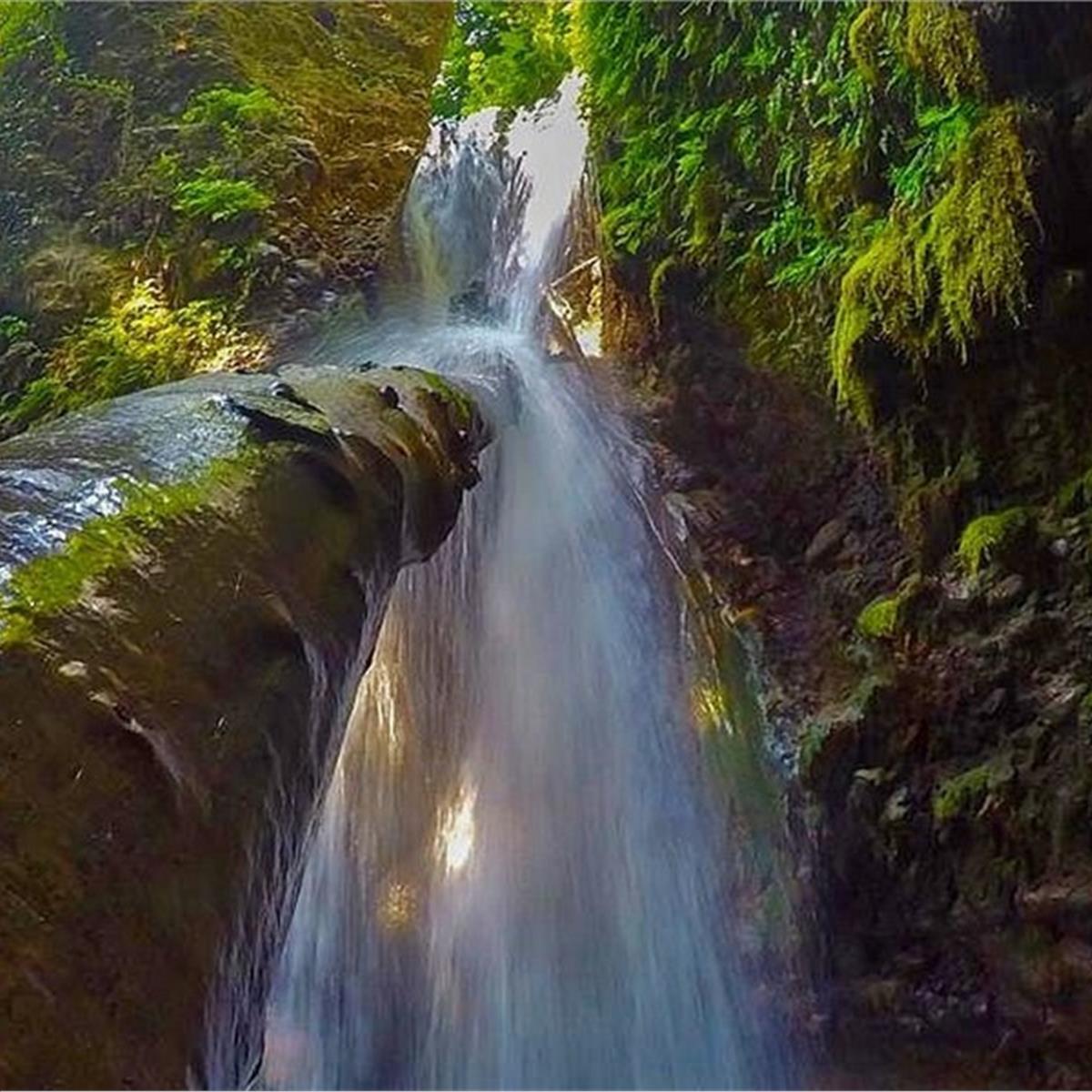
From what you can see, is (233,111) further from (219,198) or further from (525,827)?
(525,827)

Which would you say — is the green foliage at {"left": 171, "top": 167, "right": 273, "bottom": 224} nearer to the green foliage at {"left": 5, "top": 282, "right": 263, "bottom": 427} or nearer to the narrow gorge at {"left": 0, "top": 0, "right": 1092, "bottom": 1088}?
the narrow gorge at {"left": 0, "top": 0, "right": 1092, "bottom": 1088}

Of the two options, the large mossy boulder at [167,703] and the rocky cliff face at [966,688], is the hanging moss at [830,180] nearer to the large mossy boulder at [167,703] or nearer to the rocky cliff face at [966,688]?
the rocky cliff face at [966,688]

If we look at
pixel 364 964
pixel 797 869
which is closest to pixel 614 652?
pixel 797 869

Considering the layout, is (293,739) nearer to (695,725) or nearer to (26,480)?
(26,480)

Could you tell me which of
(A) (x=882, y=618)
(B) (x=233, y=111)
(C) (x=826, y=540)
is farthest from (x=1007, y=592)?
(B) (x=233, y=111)

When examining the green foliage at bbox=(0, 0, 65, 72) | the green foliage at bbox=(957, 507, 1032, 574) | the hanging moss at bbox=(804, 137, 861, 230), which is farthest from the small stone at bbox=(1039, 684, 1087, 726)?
the green foliage at bbox=(0, 0, 65, 72)

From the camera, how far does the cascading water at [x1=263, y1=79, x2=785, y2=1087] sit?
426 centimetres

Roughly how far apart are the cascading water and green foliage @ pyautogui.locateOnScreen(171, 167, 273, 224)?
1.45m

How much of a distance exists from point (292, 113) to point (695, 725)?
5.51 meters

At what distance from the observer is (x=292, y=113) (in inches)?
313

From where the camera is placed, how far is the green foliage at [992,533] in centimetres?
→ 405

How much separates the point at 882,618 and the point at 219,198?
505 cm

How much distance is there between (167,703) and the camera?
1.37 m

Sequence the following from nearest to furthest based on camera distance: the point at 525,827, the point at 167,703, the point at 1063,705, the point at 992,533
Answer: the point at 167,703, the point at 1063,705, the point at 992,533, the point at 525,827
